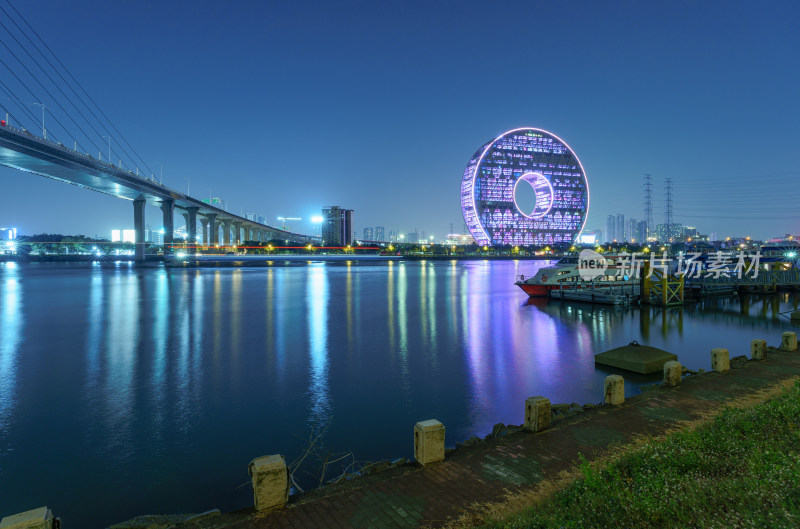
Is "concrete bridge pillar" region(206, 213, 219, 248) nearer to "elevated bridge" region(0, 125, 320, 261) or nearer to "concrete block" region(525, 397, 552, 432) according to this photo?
"elevated bridge" region(0, 125, 320, 261)

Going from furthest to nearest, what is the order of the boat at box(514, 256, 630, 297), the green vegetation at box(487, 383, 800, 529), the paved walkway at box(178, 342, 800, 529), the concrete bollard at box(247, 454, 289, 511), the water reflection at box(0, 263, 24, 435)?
the boat at box(514, 256, 630, 297), the water reflection at box(0, 263, 24, 435), the concrete bollard at box(247, 454, 289, 511), the paved walkway at box(178, 342, 800, 529), the green vegetation at box(487, 383, 800, 529)

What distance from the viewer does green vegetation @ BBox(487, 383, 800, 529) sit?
5527mm

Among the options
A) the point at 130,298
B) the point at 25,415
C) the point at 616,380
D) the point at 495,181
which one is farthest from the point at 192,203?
the point at 616,380

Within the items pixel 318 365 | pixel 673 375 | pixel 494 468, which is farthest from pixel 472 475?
pixel 318 365

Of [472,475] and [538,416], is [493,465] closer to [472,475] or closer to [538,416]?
[472,475]

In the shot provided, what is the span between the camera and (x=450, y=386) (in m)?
17.0

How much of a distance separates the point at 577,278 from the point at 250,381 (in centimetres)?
3737

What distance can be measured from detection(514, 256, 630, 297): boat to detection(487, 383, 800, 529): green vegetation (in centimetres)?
3811

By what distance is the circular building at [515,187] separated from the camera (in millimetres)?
177500

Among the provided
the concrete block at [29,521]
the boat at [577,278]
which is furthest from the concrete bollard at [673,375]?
the boat at [577,278]

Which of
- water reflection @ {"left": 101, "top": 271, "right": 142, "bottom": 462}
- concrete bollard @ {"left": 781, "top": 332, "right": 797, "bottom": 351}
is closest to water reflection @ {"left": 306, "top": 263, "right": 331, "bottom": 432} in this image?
water reflection @ {"left": 101, "top": 271, "right": 142, "bottom": 462}

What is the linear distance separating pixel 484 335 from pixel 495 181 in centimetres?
15779

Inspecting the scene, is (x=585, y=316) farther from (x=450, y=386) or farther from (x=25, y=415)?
(x=25, y=415)

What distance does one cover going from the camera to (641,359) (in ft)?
57.1
